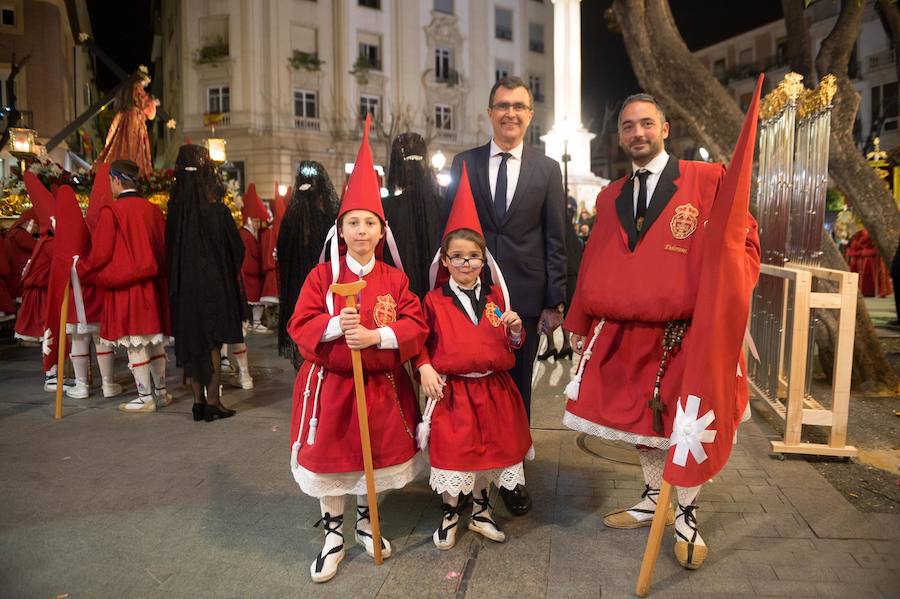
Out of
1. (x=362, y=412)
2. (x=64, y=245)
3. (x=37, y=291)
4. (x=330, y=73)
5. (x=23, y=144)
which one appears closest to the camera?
(x=362, y=412)

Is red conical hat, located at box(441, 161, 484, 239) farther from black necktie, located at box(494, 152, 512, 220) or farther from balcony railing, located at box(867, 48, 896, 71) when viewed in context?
balcony railing, located at box(867, 48, 896, 71)

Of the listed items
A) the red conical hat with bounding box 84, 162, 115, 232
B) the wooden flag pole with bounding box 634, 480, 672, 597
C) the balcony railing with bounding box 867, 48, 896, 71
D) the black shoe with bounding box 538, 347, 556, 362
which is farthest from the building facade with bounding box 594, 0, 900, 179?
the wooden flag pole with bounding box 634, 480, 672, 597

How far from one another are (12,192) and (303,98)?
→ 77.7ft

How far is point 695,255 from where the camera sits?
3.05 meters

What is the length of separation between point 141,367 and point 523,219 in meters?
4.00

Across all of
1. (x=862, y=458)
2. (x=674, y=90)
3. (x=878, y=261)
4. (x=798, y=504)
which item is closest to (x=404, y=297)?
(x=798, y=504)

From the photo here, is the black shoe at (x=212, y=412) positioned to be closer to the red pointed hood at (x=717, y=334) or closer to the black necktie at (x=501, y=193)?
the black necktie at (x=501, y=193)

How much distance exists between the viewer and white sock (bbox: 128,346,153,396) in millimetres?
5934

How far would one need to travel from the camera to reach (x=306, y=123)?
106ft

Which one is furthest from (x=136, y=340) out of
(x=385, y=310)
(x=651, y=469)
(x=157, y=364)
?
(x=651, y=469)

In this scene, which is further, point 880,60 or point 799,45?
point 880,60

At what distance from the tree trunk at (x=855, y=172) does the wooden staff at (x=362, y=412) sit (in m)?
6.28

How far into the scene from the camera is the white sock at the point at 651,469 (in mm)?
3420

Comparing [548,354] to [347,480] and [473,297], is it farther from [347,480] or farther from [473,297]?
[347,480]
